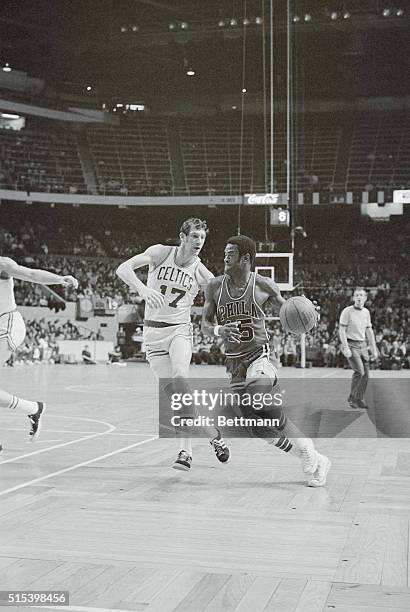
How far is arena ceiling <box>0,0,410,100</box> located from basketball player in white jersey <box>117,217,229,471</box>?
96.2 ft

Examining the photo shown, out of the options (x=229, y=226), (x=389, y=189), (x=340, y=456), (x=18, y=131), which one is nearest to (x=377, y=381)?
(x=340, y=456)

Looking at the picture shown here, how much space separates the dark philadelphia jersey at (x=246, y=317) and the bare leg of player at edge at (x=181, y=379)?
1.71ft

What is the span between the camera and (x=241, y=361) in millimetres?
5688

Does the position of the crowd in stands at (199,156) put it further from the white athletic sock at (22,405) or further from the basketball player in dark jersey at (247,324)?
the basketball player in dark jersey at (247,324)

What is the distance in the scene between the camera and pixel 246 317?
5695mm

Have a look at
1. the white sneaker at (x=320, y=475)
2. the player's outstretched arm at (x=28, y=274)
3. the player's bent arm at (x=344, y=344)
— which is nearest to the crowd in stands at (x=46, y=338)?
the player's bent arm at (x=344, y=344)

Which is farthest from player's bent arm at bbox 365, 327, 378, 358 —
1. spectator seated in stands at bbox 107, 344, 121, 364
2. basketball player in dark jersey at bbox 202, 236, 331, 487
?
spectator seated in stands at bbox 107, 344, 121, 364

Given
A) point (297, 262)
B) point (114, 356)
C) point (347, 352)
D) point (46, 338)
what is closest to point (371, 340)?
point (347, 352)

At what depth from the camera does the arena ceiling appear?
34469 millimetres

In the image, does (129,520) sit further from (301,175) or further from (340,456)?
(301,175)

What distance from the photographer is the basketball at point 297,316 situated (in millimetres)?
5457

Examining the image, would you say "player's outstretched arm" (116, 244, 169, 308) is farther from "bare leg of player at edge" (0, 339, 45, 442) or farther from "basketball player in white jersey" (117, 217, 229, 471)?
"bare leg of player at edge" (0, 339, 45, 442)

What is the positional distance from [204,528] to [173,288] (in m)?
2.46

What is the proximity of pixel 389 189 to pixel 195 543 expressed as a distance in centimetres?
3373
